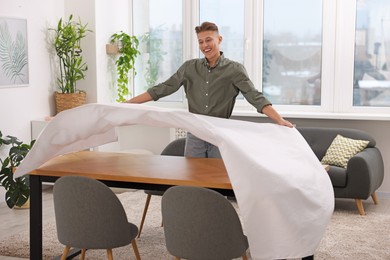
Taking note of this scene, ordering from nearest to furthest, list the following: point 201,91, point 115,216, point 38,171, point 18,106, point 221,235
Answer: point 221,235
point 115,216
point 38,171
point 201,91
point 18,106

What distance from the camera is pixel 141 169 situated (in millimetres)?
4027

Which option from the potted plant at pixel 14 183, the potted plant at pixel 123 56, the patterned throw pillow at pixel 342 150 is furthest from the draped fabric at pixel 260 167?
the potted plant at pixel 123 56

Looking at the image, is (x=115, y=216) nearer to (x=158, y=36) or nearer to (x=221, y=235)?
(x=221, y=235)

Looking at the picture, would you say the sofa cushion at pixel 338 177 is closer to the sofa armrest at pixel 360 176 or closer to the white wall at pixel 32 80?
the sofa armrest at pixel 360 176

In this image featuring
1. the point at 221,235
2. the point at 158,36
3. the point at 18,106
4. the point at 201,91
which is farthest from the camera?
the point at 158,36

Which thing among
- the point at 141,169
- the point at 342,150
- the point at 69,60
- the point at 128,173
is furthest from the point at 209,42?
the point at 69,60

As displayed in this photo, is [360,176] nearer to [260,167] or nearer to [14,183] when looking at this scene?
[260,167]

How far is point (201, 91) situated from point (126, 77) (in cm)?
315

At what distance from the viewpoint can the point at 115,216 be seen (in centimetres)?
374

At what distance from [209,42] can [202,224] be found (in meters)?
1.63

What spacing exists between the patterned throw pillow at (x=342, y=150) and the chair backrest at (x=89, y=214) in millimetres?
3096

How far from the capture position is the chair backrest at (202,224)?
3355 mm

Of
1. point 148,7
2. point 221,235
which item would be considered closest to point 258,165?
point 221,235

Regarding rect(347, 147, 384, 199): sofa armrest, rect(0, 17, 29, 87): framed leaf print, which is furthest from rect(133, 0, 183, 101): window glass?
rect(347, 147, 384, 199): sofa armrest
